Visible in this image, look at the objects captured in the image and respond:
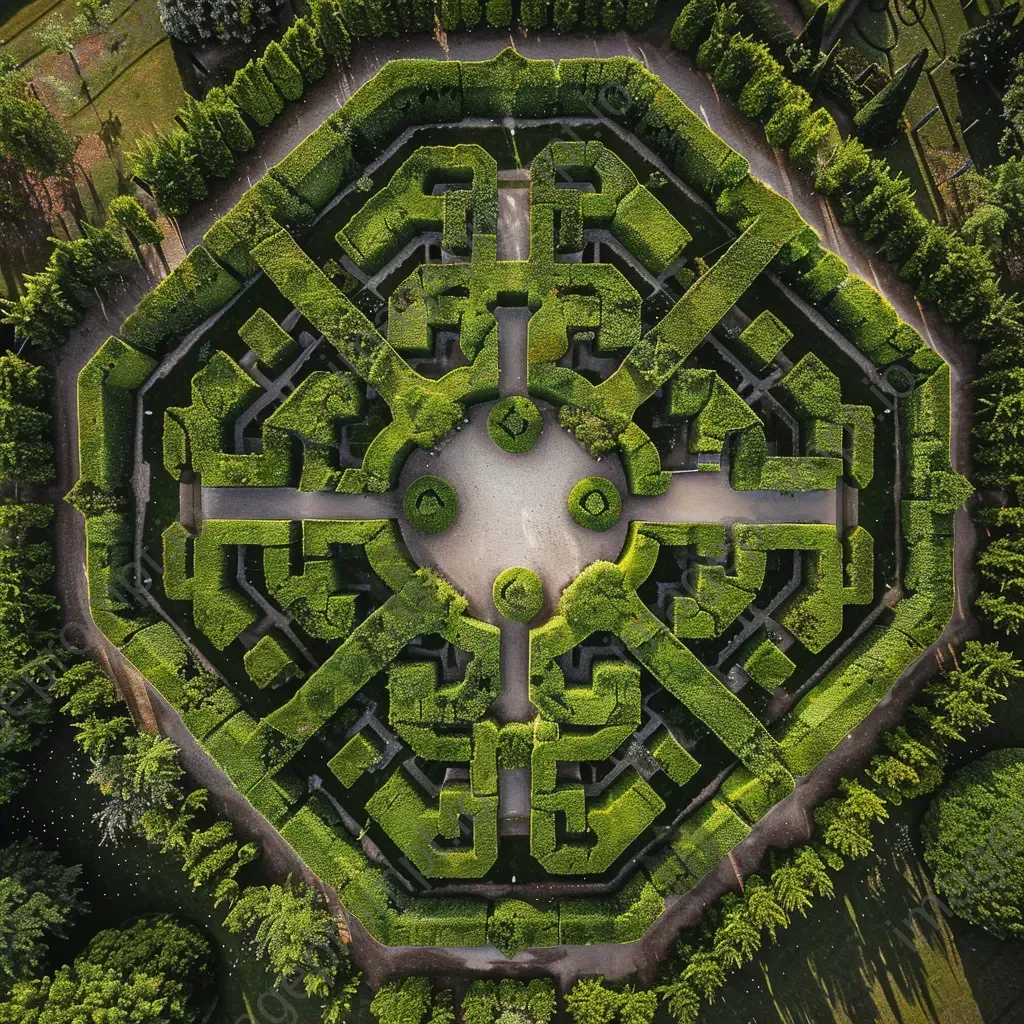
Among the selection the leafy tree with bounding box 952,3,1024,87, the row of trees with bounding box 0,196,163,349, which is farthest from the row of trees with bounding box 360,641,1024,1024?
the row of trees with bounding box 0,196,163,349

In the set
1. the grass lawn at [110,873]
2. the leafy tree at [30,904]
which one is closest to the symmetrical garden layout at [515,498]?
the grass lawn at [110,873]

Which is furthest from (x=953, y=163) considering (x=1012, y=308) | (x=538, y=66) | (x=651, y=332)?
(x=538, y=66)

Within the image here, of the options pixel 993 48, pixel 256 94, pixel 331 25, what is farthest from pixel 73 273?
pixel 993 48

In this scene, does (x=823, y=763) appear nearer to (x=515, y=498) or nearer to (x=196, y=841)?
(x=515, y=498)

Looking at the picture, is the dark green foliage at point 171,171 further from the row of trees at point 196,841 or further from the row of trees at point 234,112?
the row of trees at point 196,841

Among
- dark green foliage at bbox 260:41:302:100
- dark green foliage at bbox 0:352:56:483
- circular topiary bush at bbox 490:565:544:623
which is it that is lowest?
circular topiary bush at bbox 490:565:544:623

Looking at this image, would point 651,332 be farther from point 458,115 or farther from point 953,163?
point 953,163

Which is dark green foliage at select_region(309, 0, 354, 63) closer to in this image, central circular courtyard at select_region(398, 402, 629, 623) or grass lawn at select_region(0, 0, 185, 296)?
grass lawn at select_region(0, 0, 185, 296)
